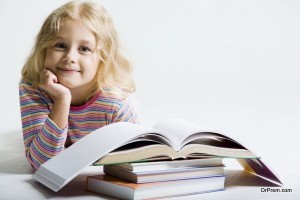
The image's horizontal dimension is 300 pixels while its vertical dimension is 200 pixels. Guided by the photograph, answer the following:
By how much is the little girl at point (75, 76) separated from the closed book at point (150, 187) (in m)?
0.43

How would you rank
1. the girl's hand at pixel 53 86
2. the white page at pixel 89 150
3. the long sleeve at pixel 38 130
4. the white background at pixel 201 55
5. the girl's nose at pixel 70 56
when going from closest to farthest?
the white page at pixel 89 150 < the long sleeve at pixel 38 130 < the girl's hand at pixel 53 86 < the girl's nose at pixel 70 56 < the white background at pixel 201 55

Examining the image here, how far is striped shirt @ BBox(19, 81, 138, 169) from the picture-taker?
5.33ft

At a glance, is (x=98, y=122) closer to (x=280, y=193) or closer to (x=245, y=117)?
(x=280, y=193)

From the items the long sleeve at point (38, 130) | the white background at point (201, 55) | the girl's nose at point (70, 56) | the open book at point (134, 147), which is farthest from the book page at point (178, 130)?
the white background at point (201, 55)

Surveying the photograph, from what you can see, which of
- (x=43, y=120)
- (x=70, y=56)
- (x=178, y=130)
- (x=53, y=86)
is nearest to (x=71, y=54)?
(x=70, y=56)

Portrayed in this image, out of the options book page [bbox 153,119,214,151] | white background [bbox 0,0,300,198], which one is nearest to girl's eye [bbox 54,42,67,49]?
book page [bbox 153,119,214,151]

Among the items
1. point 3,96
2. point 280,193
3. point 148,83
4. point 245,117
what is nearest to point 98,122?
point 280,193

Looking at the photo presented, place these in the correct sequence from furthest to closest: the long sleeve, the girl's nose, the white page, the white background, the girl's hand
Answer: the white background < the girl's nose < the girl's hand < the long sleeve < the white page

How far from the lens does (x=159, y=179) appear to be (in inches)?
50.3

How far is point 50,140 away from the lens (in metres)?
1.62

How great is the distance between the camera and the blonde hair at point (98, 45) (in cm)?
194

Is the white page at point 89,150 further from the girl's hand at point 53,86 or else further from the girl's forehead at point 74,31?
the girl's forehead at point 74,31

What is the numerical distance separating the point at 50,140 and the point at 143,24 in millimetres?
2623

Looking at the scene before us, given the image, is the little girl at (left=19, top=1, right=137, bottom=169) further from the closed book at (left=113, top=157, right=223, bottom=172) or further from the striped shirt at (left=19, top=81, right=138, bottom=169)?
the closed book at (left=113, top=157, right=223, bottom=172)
